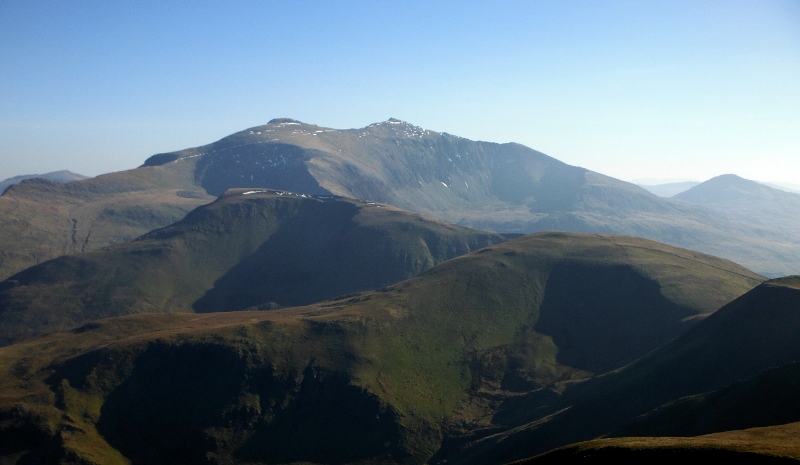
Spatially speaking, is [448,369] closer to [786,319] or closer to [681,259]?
[786,319]

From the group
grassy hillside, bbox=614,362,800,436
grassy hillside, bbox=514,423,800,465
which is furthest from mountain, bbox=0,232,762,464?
grassy hillside, bbox=514,423,800,465

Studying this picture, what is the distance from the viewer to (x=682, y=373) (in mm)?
109312

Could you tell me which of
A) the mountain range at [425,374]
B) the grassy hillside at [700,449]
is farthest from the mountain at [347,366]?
the grassy hillside at [700,449]

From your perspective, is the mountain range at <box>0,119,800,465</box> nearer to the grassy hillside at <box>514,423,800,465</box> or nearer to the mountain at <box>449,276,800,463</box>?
the mountain at <box>449,276,800,463</box>

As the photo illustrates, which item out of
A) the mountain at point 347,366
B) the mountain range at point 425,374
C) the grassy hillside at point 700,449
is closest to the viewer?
the grassy hillside at point 700,449

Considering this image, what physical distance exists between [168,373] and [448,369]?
65.2 m

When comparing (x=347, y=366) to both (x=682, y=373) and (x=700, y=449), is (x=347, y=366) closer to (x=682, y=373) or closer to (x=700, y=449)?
(x=682, y=373)

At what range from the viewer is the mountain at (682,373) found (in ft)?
337

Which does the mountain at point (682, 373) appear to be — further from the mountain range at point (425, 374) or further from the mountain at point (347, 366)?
the mountain at point (347, 366)

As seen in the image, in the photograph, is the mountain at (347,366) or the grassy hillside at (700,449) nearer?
the grassy hillside at (700,449)

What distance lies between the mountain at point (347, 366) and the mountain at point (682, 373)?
50.9ft

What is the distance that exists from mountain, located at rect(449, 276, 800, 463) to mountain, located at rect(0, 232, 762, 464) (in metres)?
15.5

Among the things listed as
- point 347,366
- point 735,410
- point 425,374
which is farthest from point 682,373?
point 347,366

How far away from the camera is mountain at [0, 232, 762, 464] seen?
120 metres
